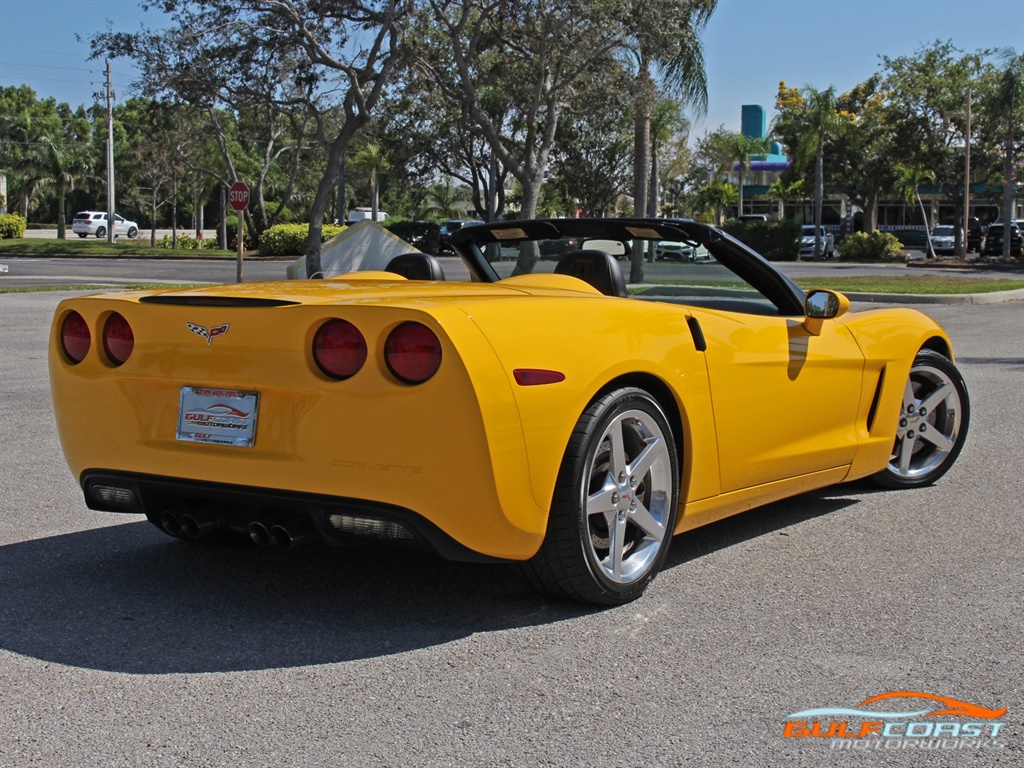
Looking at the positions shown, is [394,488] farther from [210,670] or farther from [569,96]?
[569,96]

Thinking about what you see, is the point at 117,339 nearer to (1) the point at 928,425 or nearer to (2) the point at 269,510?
(2) the point at 269,510

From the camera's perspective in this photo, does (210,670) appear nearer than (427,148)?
Yes

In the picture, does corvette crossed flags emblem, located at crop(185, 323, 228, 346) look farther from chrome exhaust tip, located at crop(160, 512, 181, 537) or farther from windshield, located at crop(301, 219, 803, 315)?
windshield, located at crop(301, 219, 803, 315)

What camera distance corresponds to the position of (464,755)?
289 centimetres

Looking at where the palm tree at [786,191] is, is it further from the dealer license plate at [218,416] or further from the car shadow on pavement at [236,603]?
the dealer license plate at [218,416]

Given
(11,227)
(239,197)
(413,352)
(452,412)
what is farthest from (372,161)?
(452,412)

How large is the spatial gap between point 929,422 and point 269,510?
3.63 m

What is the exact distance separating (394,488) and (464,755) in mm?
938

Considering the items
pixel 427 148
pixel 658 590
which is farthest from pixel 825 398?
pixel 427 148

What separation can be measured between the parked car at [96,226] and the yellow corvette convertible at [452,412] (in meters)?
69.1

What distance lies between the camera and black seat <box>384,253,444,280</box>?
5328 mm

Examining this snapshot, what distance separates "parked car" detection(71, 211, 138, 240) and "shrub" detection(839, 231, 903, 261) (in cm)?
4158

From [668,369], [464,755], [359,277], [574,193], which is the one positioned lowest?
[464,755]

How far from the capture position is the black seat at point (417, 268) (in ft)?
17.5
